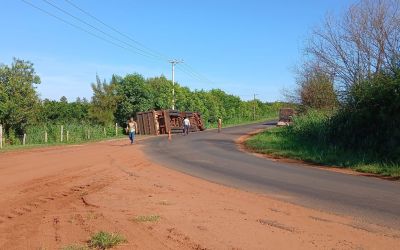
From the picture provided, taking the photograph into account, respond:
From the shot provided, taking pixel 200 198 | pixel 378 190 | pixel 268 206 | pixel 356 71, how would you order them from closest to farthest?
pixel 268 206, pixel 200 198, pixel 378 190, pixel 356 71

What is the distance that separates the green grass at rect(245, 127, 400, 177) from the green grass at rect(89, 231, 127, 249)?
465 inches

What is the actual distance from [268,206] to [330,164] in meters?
10.8

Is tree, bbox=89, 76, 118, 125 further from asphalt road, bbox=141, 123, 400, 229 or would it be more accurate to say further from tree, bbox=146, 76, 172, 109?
asphalt road, bbox=141, 123, 400, 229

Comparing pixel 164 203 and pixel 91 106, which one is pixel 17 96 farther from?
pixel 164 203

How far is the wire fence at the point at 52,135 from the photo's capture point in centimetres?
3181

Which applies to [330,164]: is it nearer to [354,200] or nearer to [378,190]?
[378,190]

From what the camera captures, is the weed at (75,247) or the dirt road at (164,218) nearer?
the weed at (75,247)

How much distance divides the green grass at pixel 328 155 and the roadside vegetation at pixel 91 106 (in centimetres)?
1502

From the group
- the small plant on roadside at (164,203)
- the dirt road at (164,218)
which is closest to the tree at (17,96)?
the dirt road at (164,218)

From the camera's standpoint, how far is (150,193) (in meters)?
10.7

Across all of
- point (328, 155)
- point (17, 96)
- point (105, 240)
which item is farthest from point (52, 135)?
point (105, 240)

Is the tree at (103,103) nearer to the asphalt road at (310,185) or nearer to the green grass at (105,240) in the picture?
the asphalt road at (310,185)

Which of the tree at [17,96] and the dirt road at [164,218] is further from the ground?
the tree at [17,96]

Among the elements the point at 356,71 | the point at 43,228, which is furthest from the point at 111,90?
the point at 43,228
